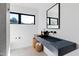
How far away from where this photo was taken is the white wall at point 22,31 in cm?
411

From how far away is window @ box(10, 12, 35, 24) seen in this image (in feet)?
13.8

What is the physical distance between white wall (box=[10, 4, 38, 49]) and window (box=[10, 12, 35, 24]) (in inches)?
6.9

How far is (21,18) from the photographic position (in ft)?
14.8

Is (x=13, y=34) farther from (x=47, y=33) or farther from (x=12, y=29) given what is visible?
(x=47, y=33)

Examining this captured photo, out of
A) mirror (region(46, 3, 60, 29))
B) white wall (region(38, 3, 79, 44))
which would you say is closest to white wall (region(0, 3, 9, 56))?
white wall (region(38, 3, 79, 44))

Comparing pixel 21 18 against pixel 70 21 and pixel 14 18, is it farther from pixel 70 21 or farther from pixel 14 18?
pixel 70 21

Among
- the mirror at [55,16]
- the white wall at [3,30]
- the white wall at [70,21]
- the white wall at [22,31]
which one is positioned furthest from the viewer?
the white wall at [22,31]

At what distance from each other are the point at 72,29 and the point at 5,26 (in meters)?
1.56

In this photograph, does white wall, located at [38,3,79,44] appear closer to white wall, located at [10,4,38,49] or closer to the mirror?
the mirror

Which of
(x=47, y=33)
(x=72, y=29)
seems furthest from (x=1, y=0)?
(x=47, y=33)

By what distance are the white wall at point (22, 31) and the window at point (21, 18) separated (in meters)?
0.17

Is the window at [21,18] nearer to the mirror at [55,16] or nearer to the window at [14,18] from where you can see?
the window at [14,18]

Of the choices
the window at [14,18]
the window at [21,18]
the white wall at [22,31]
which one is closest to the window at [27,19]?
the window at [21,18]

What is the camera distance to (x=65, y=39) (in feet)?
7.45
